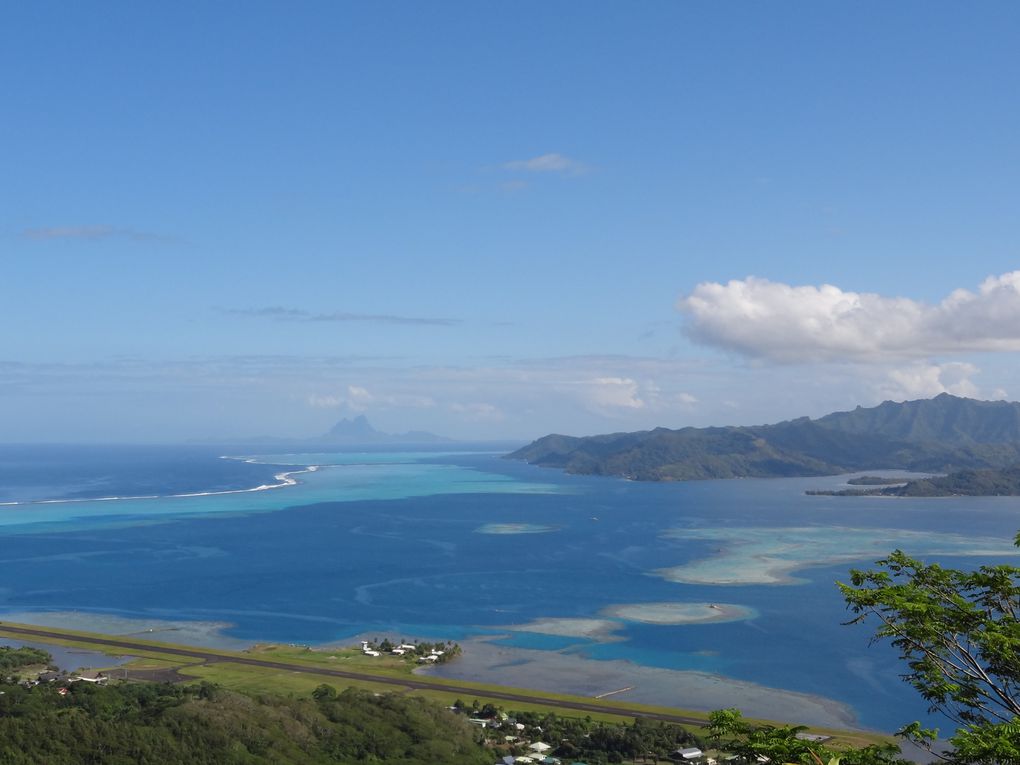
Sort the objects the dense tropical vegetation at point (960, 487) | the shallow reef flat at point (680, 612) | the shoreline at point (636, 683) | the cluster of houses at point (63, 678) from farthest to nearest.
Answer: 1. the dense tropical vegetation at point (960, 487)
2. the shallow reef flat at point (680, 612)
3. the cluster of houses at point (63, 678)
4. the shoreline at point (636, 683)

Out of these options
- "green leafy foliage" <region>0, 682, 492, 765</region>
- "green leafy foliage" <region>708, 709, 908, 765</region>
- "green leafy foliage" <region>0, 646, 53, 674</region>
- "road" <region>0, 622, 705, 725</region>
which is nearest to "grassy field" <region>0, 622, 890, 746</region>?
"road" <region>0, 622, 705, 725</region>

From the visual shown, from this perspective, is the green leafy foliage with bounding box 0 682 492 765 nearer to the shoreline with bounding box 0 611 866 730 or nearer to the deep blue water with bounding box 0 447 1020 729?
the shoreline with bounding box 0 611 866 730

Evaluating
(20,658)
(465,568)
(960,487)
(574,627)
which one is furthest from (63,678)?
(960,487)

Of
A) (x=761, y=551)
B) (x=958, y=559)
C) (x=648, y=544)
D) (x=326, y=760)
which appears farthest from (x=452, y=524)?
(x=326, y=760)

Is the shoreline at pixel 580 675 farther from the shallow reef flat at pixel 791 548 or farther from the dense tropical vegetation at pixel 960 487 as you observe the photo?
the dense tropical vegetation at pixel 960 487

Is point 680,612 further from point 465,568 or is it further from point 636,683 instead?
point 465,568

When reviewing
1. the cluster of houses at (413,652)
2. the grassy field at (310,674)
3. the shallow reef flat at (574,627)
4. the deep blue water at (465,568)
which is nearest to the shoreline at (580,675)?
the cluster of houses at (413,652)
